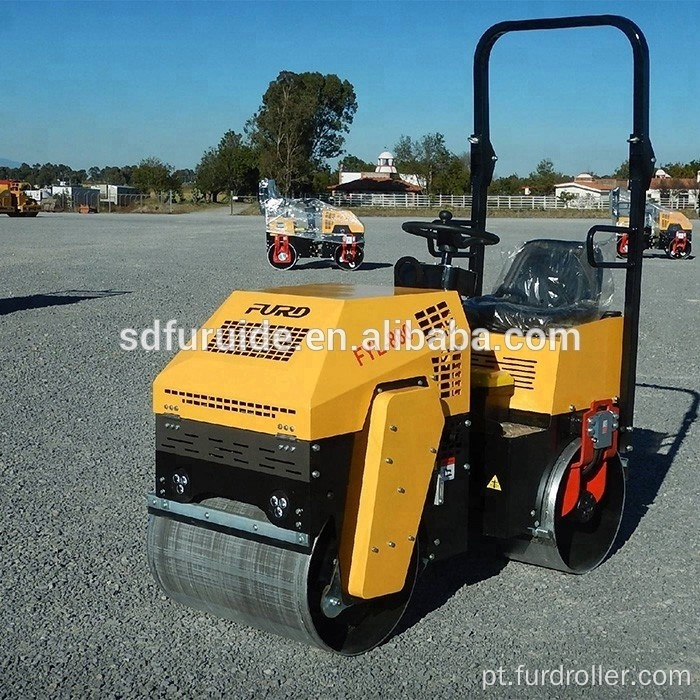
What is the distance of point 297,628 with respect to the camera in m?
3.35

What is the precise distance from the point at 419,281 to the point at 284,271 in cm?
1502

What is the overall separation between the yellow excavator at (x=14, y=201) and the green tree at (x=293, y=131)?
81.9 ft

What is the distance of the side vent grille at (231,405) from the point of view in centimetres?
323

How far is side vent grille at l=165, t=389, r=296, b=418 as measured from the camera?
10.6 feet

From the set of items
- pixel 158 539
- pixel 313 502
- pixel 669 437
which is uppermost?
pixel 313 502

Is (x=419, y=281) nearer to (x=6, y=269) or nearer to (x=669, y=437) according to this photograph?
(x=669, y=437)

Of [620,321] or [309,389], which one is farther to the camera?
[620,321]

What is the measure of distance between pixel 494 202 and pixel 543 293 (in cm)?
6051

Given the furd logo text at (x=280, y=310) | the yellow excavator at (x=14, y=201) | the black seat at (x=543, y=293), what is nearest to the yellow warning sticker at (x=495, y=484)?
the black seat at (x=543, y=293)

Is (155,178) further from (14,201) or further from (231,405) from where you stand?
(231,405)

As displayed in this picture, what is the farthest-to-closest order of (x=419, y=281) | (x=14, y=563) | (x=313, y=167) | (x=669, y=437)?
(x=313, y=167) < (x=669, y=437) < (x=14, y=563) < (x=419, y=281)

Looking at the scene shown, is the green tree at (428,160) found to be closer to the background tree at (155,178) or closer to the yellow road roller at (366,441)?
the background tree at (155,178)

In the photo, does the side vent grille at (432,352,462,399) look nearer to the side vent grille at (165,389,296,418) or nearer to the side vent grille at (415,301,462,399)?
the side vent grille at (415,301,462,399)

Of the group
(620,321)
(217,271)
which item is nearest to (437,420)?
(620,321)
